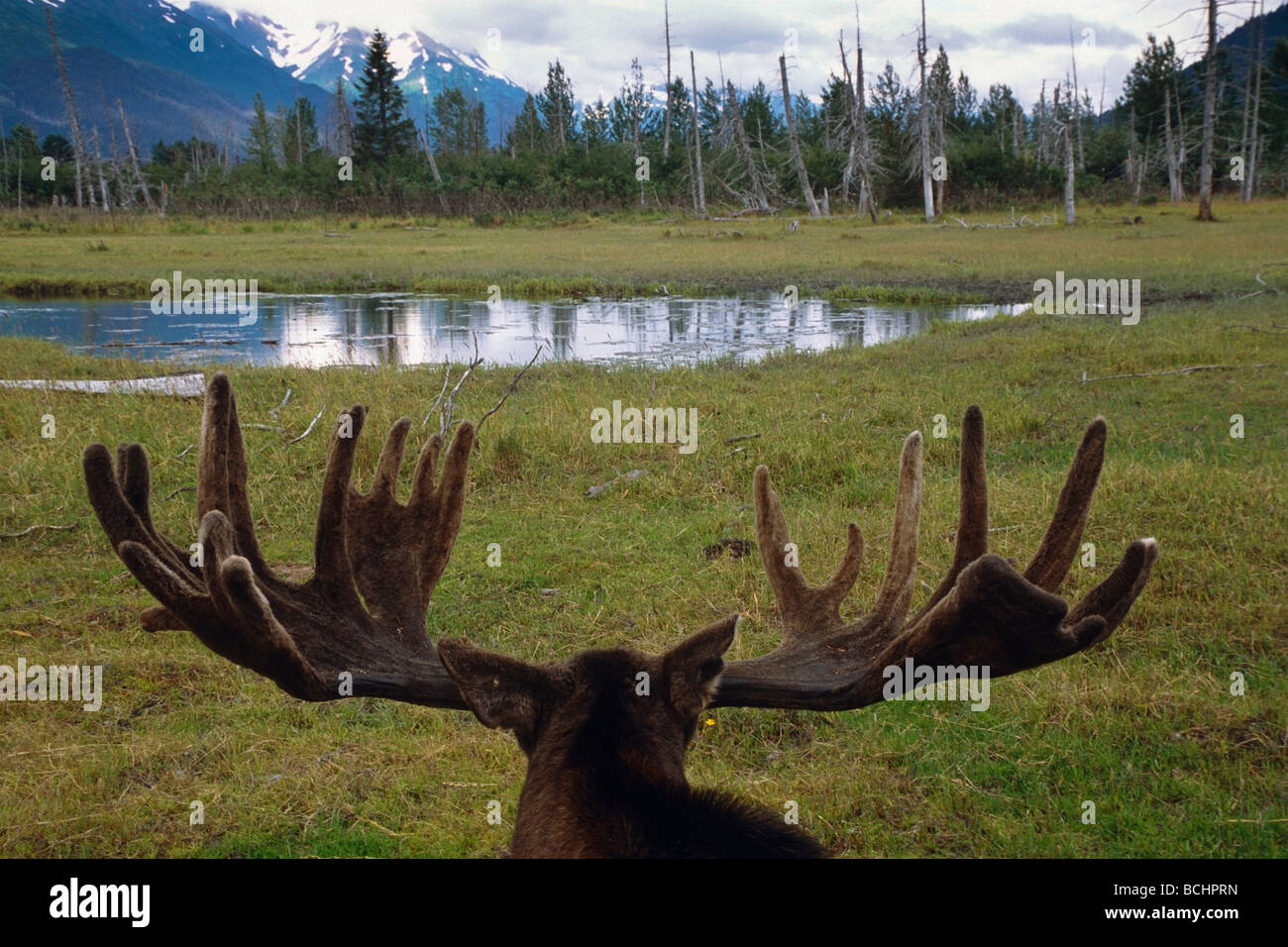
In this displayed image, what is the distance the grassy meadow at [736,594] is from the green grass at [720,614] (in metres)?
0.02

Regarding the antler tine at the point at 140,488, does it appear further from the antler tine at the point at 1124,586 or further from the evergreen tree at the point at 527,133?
the evergreen tree at the point at 527,133

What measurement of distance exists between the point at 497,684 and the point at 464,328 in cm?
1688

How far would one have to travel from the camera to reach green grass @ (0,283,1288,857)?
3.71 m

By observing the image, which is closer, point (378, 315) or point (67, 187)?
point (378, 315)

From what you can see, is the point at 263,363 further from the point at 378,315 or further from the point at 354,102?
the point at 354,102

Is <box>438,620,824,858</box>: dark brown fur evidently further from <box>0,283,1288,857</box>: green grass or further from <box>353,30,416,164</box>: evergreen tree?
<box>353,30,416,164</box>: evergreen tree

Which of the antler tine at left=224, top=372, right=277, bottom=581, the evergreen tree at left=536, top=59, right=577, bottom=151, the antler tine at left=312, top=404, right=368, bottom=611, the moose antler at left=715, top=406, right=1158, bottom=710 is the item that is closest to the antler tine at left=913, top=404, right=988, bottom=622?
the moose antler at left=715, top=406, right=1158, bottom=710

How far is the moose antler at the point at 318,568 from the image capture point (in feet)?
7.80

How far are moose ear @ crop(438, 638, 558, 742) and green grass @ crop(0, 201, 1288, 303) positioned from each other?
1896 centimetres

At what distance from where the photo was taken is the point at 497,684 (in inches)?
83.4

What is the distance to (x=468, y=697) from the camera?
2.10 m

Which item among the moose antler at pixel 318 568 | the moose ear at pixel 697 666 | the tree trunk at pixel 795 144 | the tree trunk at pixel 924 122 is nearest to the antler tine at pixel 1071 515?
the moose ear at pixel 697 666

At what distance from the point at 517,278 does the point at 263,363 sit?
458 inches
